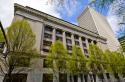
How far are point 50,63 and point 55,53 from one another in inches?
71.0

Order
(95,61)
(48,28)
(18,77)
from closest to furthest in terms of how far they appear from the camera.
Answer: (18,77) < (95,61) < (48,28)

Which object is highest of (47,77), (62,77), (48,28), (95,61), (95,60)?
(48,28)

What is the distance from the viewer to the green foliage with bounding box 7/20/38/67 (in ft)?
41.4

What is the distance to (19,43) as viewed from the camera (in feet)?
45.0

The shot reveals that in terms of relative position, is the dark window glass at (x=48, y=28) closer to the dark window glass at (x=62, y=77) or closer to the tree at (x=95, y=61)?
the tree at (x=95, y=61)

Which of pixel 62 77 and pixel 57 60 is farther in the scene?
pixel 62 77

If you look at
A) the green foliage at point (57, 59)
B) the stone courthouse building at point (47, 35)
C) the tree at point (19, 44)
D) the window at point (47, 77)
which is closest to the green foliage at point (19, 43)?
the tree at point (19, 44)

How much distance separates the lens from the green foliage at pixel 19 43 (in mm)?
12616

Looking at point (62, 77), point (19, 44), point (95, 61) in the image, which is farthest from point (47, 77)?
point (95, 61)

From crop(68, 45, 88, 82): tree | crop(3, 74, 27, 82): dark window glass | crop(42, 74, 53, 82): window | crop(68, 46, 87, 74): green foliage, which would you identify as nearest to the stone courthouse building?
crop(42, 74, 53, 82): window

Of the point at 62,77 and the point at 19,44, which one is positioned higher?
the point at 19,44

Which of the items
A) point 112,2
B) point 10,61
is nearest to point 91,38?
point 10,61

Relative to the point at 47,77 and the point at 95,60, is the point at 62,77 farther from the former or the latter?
the point at 95,60

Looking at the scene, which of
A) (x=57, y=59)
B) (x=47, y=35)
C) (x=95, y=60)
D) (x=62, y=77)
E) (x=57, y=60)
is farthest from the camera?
(x=47, y=35)
